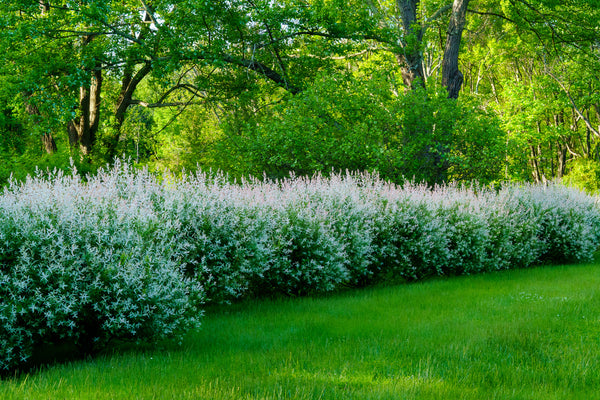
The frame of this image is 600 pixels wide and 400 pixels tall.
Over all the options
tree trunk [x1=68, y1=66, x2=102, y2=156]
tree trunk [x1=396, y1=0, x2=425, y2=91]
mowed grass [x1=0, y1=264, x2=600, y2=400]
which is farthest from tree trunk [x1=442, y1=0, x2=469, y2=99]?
tree trunk [x1=68, y1=66, x2=102, y2=156]

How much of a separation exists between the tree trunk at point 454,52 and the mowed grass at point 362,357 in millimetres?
11471

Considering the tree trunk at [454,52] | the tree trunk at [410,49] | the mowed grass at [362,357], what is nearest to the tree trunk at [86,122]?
the tree trunk at [410,49]

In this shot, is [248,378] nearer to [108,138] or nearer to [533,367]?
[533,367]

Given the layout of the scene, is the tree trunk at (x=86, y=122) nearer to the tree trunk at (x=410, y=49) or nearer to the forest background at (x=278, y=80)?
the forest background at (x=278, y=80)

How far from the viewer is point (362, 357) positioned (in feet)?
15.2

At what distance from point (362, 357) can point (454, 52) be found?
15316mm

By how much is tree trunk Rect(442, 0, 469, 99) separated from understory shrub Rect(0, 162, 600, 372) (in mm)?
5258

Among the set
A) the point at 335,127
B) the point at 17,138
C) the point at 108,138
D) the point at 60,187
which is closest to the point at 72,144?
the point at 108,138

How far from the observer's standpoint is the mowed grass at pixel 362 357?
3.88 metres

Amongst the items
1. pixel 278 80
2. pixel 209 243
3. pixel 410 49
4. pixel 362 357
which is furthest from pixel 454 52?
pixel 362 357

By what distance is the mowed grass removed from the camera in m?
3.88

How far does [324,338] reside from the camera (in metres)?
5.40

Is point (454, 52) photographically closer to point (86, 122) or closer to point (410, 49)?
point (410, 49)

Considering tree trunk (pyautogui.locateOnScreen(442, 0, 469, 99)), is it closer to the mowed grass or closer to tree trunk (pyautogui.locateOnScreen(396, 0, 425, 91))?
tree trunk (pyautogui.locateOnScreen(396, 0, 425, 91))
